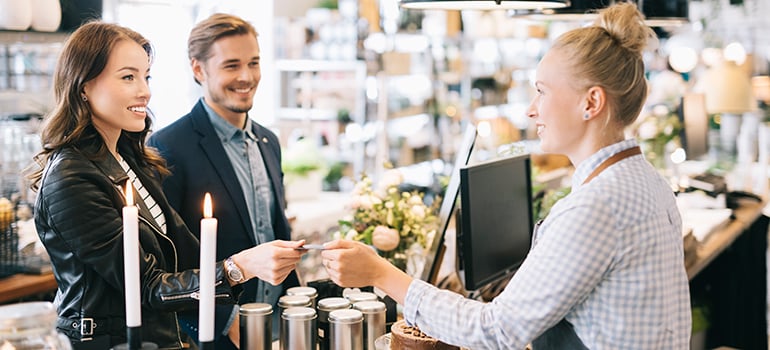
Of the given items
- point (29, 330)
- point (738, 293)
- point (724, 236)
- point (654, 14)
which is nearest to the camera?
point (29, 330)

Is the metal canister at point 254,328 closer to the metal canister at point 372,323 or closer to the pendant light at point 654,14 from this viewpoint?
the metal canister at point 372,323

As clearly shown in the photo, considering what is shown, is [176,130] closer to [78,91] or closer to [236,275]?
[78,91]

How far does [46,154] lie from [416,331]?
0.98 metres

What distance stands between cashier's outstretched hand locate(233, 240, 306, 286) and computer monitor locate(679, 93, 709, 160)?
4.72 metres

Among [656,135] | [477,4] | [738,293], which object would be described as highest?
[477,4]

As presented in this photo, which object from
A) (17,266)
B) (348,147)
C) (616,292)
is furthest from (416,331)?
(348,147)

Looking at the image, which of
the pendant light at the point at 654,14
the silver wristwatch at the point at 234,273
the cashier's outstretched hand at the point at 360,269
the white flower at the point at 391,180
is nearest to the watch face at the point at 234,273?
the silver wristwatch at the point at 234,273

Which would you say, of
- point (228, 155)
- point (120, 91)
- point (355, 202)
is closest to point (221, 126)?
point (228, 155)

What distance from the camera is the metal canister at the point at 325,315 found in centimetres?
206

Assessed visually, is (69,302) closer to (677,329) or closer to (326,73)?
(677,329)

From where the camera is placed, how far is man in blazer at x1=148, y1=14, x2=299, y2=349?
2854mm

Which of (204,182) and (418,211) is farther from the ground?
(204,182)

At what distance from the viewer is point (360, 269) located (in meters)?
1.91

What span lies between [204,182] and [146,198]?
613 mm
